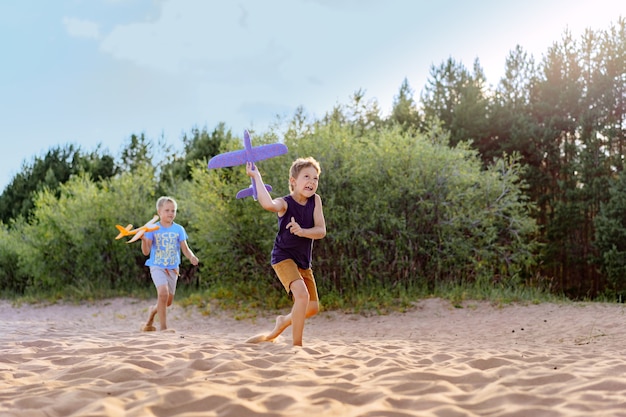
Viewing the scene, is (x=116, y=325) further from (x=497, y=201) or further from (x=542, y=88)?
(x=542, y=88)

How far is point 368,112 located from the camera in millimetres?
27938

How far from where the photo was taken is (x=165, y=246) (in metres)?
8.00

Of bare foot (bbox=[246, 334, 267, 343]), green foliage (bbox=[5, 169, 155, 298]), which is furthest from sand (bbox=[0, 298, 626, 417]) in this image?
green foliage (bbox=[5, 169, 155, 298])

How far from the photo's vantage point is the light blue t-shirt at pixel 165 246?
26.1 feet

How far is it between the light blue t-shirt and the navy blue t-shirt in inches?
114

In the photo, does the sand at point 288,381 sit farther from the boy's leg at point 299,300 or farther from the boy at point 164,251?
the boy at point 164,251

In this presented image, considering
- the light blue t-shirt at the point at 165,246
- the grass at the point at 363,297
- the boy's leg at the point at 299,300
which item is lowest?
the grass at the point at 363,297

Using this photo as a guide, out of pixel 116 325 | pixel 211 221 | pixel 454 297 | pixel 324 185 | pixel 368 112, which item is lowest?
pixel 116 325

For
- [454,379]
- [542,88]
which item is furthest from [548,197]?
[454,379]

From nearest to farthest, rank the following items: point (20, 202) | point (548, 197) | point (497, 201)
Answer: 1. point (497, 201)
2. point (548, 197)
3. point (20, 202)

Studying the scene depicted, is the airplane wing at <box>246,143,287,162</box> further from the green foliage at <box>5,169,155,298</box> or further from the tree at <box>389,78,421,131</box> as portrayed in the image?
the tree at <box>389,78,421,131</box>

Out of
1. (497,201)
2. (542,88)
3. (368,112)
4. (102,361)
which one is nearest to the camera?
(102,361)

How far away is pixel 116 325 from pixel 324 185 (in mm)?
5593

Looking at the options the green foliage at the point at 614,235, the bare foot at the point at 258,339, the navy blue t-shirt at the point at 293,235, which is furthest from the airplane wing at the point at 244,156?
the green foliage at the point at 614,235
